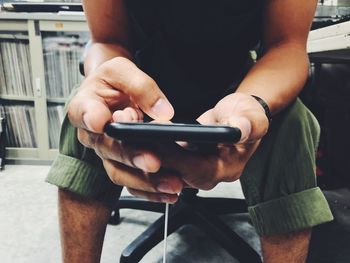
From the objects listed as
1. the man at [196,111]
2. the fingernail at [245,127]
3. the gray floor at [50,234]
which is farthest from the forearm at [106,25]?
the gray floor at [50,234]

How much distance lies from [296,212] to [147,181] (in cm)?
26

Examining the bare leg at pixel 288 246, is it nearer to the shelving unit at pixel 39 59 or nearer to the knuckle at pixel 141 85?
the knuckle at pixel 141 85

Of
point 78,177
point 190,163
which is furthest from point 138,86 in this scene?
point 78,177

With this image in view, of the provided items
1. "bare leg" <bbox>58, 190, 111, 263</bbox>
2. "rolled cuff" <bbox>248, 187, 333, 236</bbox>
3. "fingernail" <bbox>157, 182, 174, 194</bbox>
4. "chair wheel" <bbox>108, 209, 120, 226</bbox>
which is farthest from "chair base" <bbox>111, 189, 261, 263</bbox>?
"fingernail" <bbox>157, 182, 174, 194</bbox>

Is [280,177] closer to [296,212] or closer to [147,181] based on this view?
[296,212]

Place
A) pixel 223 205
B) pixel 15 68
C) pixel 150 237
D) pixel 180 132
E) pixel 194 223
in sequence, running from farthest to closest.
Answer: pixel 15 68
pixel 223 205
pixel 194 223
pixel 150 237
pixel 180 132

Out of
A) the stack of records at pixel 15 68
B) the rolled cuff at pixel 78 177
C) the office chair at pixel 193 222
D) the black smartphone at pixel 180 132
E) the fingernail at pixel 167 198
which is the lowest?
the office chair at pixel 193 222

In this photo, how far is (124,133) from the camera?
323mm

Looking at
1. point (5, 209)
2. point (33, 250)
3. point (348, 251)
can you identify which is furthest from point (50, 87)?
point (348, 251)

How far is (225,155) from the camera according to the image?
1.32 feet

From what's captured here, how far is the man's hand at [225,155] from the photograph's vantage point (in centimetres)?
38

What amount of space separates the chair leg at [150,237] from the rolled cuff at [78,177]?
0.28 metres

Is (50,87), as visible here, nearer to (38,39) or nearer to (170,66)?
(38,39)

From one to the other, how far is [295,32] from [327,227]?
74 centimetres
